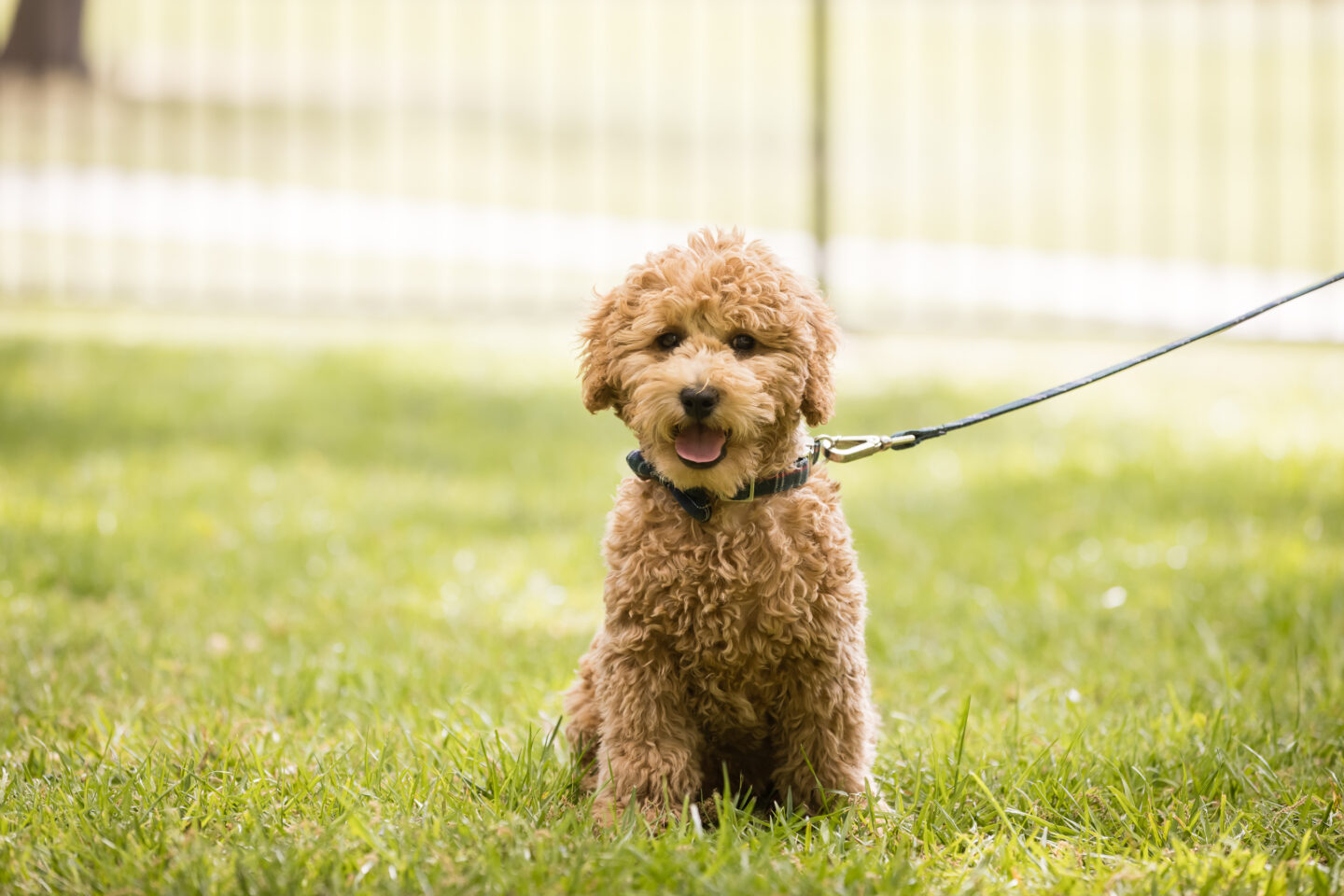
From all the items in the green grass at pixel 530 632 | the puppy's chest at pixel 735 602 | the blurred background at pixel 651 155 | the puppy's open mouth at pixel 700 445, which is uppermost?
the blurred background at pixel 651 155

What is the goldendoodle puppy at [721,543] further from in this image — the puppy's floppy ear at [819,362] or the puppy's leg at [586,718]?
the puppy's leg at [586,718]

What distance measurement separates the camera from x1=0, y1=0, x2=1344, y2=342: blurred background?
11.1 metres

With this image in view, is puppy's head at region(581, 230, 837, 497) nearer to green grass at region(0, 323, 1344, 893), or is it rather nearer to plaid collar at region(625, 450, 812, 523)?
plaid collar at region(625, 450, 812, 523)

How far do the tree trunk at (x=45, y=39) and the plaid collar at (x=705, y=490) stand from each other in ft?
Answer: 37.0

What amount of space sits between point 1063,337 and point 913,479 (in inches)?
149

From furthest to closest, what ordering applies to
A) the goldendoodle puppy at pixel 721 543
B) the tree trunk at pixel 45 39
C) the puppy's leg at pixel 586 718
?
the tree trunk at pixel 45 39
the puppy's leg at pixel 586 718
the goldendoodle puppy at pixel 721 543

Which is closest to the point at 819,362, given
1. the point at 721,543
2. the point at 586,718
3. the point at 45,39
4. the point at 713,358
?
the point at 713,358

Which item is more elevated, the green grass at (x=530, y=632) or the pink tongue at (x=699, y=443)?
the pink tongue at (x=699, y=443)

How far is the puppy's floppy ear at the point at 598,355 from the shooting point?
3096mm

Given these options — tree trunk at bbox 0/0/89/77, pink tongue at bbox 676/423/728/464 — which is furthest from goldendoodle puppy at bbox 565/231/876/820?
tree trunk at bbox 0/0/89/77

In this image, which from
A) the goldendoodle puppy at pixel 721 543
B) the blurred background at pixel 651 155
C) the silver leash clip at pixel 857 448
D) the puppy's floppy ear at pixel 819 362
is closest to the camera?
the goldendoodle puppy at pixel 721 543

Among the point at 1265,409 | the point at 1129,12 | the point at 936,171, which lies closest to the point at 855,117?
the point at 936,171

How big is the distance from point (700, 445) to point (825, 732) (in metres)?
0.82

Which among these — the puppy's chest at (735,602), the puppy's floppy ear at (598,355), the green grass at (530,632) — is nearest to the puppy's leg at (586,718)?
the green grass at (530,632)
